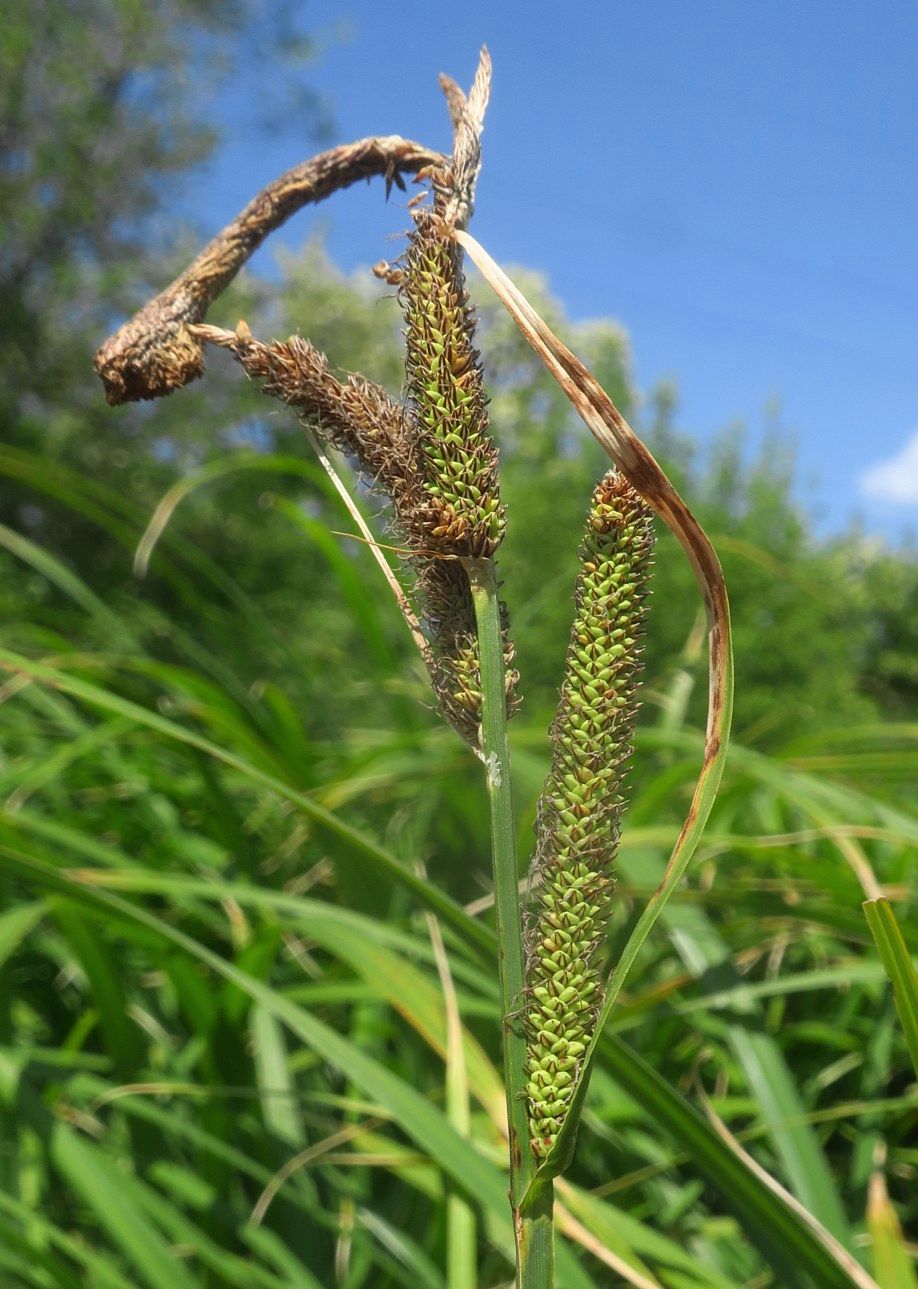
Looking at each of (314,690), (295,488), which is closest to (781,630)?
(295,488)

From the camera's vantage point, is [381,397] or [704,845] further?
[704,845]

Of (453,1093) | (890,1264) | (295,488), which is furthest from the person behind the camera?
(295,488)

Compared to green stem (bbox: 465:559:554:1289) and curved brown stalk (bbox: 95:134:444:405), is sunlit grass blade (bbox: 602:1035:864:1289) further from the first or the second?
curved brown stalk (bbox: 95:134:444:405)

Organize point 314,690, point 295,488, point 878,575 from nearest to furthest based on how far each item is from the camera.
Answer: point 314,690 → point 295,488 → point 878,575

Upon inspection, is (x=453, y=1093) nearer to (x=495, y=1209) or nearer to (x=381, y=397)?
(x=495, y=1209)

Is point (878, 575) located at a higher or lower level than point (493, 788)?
higher

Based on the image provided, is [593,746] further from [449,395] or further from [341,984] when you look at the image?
[341,984]

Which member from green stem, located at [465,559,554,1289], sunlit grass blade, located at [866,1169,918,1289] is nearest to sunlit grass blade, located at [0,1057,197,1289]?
sunlit grass blade, located at [866,1169,918,1289]
